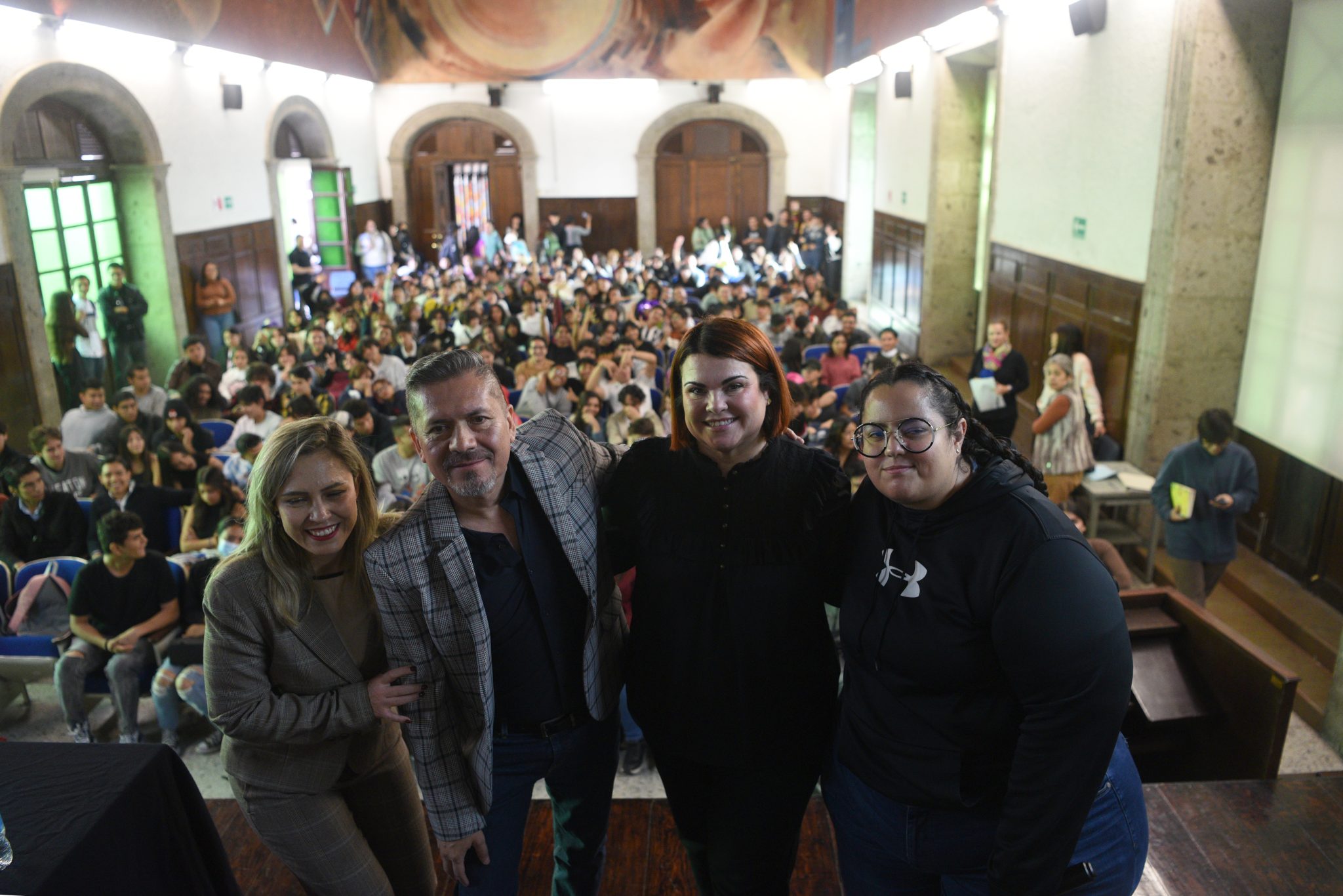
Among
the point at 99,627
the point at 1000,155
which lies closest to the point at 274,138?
the point at 1000,155

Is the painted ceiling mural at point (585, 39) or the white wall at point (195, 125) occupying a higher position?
the painted ceiling mural at point (585, 39)

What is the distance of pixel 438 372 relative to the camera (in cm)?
205

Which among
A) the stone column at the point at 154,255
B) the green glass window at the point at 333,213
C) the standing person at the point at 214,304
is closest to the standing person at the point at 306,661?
the stone column at the point at 154,255

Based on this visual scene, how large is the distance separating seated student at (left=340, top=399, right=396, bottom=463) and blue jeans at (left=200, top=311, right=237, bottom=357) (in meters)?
6.26

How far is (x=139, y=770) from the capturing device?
2348 millimetres

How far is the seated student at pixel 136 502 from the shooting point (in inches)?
228

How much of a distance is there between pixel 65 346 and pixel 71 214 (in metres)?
1.67

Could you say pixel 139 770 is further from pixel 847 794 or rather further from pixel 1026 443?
pixel 1026 443

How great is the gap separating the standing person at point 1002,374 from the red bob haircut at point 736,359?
5329mm

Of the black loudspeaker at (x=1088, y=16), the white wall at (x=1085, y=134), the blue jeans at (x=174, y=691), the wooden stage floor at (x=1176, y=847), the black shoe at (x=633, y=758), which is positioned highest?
the black loudspeaker at (x=1088, y=16)

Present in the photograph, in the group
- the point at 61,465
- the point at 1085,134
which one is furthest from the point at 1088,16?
the point at 61,465

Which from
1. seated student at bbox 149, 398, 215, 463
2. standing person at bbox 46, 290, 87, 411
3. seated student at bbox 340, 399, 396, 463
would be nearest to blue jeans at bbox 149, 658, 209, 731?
seated student at bbox 340, 399, 396, 463

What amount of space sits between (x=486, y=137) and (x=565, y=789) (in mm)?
20391

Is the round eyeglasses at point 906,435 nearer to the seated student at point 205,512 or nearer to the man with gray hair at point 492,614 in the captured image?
the man with gray hair at point 492,614
